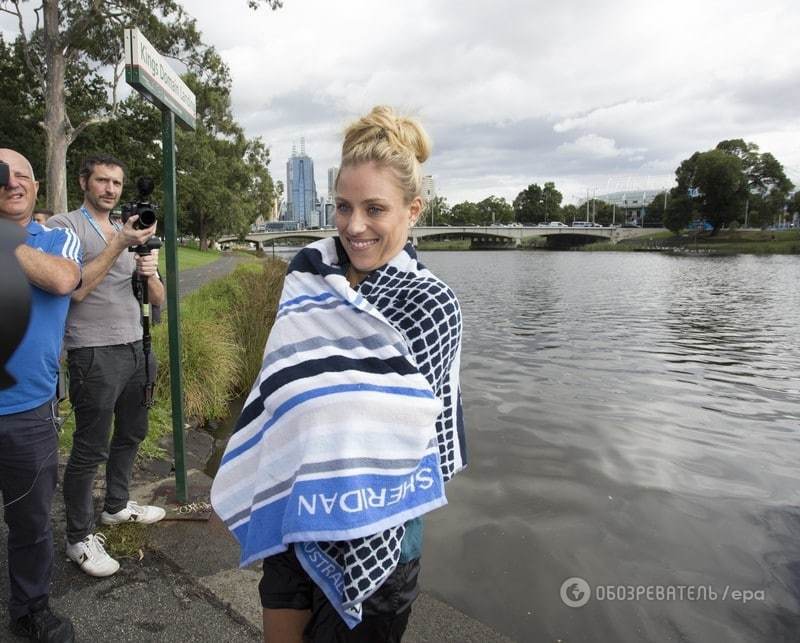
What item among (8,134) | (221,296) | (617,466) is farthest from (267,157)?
(617,466)

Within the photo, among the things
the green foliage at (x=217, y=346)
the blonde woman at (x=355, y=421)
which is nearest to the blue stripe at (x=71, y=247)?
the blonde woman at (x=355, y=421)

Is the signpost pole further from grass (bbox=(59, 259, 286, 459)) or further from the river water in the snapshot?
the river water

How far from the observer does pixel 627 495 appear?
5.83 metres

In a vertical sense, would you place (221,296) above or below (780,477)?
above

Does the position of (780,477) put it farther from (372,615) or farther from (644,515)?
Answer: (372,615)

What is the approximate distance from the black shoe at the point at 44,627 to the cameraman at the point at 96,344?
0.44 meters

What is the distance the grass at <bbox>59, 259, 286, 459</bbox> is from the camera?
5422 millimetres

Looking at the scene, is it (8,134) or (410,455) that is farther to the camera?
(8,134)

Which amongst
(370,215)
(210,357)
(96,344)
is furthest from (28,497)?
(210,357)

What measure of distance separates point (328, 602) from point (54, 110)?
68.0 feet

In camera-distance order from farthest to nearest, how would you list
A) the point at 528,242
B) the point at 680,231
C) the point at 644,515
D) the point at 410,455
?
the point at 528,242, the point at 680,231, the point at 644,515, the point at 410,455

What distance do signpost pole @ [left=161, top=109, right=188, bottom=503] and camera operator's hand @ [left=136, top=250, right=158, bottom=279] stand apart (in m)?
0.30

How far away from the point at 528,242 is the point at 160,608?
101924 millimetres

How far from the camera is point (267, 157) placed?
55.3 m
